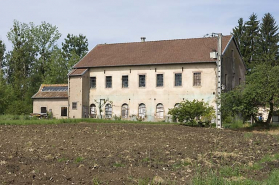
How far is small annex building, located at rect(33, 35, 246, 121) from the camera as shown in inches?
1746

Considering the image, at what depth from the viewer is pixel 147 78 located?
46656 mm

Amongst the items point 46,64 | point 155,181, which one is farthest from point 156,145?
point 46,64

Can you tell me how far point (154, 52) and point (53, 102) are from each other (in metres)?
13.7

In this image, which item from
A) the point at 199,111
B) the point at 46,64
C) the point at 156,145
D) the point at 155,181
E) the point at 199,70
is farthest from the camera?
the point at 46,64

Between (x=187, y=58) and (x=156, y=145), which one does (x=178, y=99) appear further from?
(x=156, y=145)

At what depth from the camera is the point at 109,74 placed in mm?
48812

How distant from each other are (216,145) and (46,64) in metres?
55.8

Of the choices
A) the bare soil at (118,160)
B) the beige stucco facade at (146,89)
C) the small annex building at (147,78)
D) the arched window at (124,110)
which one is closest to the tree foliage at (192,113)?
the beige stucco facade at (146,89)

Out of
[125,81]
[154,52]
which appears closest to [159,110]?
[125,81]

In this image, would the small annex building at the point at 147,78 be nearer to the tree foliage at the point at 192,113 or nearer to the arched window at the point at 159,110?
the arched window at the point at 159,110

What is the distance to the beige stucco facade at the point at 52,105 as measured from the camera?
50.2m

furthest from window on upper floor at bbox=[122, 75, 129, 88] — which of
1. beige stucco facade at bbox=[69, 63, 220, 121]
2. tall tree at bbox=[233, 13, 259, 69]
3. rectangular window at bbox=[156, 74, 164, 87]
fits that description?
tall tree at bbox=[233, 13, 259, 69]

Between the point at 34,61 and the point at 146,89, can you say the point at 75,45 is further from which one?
the point at 146,89

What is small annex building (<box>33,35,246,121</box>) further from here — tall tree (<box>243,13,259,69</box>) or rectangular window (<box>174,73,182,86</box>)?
tall tree (<box>243,13,259,69</box>)
